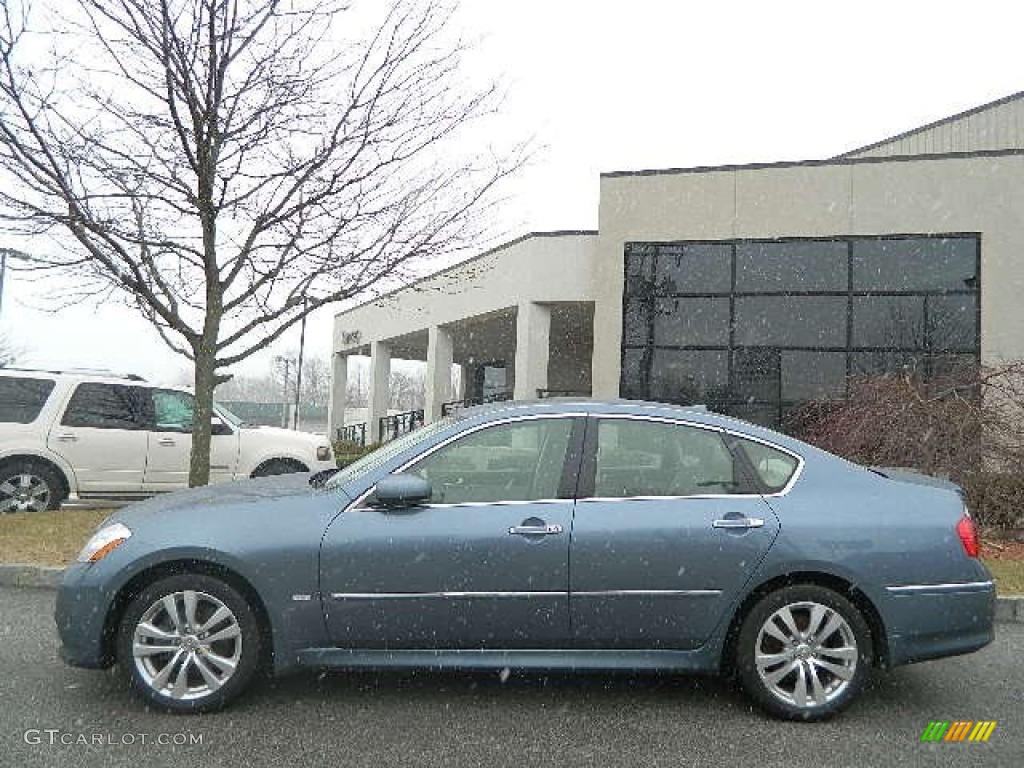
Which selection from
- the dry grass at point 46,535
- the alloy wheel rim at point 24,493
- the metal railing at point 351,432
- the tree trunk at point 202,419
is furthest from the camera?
the metal railing at point 351,432

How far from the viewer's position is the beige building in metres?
13.6

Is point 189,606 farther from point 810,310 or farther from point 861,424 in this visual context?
point 810,310

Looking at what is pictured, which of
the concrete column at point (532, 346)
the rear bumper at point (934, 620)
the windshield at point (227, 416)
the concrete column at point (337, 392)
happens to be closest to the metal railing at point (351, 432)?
the concrete column at point (337, 392)

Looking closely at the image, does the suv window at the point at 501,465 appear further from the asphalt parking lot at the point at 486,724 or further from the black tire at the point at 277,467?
the black tire at the point at 277,467

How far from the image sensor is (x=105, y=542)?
12.5ft

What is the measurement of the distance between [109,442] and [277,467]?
1825 millimetres

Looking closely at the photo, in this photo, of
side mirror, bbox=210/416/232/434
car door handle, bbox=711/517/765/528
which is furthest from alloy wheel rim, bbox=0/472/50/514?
car door handle, bbox=711/517/765/528

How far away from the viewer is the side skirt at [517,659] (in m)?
3.71

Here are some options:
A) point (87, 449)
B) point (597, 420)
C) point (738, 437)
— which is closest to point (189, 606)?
point (597, 420)

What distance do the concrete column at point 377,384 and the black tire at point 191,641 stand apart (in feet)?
76.6

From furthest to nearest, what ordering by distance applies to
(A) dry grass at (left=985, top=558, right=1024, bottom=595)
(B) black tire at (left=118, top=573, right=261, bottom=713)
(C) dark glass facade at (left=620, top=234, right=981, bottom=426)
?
(C) dark glass facade at (left=620, top=234, right=981, bottom=426)
(A) dry grass at (left=985, top=558, right=1024, bottom=595)
(B) black tire at (left=118, top=573, right=261, bottom=713)

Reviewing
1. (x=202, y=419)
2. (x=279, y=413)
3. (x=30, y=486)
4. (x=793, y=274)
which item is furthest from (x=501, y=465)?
(x=279, y=413)

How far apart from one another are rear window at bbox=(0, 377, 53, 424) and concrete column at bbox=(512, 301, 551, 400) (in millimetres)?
9726

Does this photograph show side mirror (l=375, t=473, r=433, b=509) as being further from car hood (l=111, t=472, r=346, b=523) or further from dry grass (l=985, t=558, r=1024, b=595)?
dry grass (l=985, t=558, r=1024, b=595)
